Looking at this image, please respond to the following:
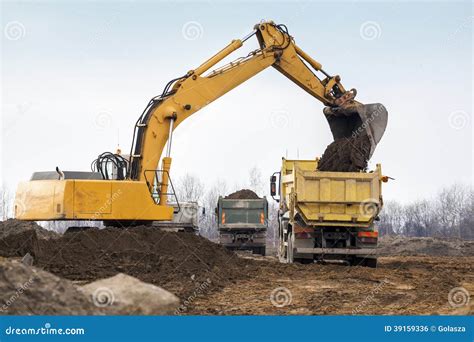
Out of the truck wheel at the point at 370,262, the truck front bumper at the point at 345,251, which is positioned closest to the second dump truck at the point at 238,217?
the truck wheel at the point at 370,262

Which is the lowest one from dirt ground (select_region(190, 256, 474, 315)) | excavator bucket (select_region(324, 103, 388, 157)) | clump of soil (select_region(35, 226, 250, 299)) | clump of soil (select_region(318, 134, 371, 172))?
dirt ground (select_region(190, 256, 474, 315))

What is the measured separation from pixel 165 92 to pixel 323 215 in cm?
486

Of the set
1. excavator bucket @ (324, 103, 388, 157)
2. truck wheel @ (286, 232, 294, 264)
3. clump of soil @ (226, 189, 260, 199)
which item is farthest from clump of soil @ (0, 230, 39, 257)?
clump of soil @ (226, 189, 260, 199)

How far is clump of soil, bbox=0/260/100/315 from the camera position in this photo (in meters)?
7.15

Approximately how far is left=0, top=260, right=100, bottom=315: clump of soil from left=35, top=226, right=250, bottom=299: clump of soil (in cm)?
432

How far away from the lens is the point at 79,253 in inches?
571

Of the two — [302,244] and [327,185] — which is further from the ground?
[327,185]

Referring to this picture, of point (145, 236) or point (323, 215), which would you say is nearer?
point (145, 236)

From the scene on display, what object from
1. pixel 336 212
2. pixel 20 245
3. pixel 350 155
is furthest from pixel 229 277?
pixel 350 155

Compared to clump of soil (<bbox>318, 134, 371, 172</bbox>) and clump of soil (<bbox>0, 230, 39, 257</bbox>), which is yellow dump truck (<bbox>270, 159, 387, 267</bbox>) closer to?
clump of soil (<bbox>318, 134, 371, 172</bbox>)

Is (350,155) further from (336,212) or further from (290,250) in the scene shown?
(290,250)

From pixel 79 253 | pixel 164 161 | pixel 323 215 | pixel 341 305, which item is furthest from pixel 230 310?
pixel 323 215

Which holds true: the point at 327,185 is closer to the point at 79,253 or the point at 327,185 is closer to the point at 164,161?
the point at 164,161

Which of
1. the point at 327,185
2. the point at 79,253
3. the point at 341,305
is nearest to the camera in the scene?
the point at 341,305
